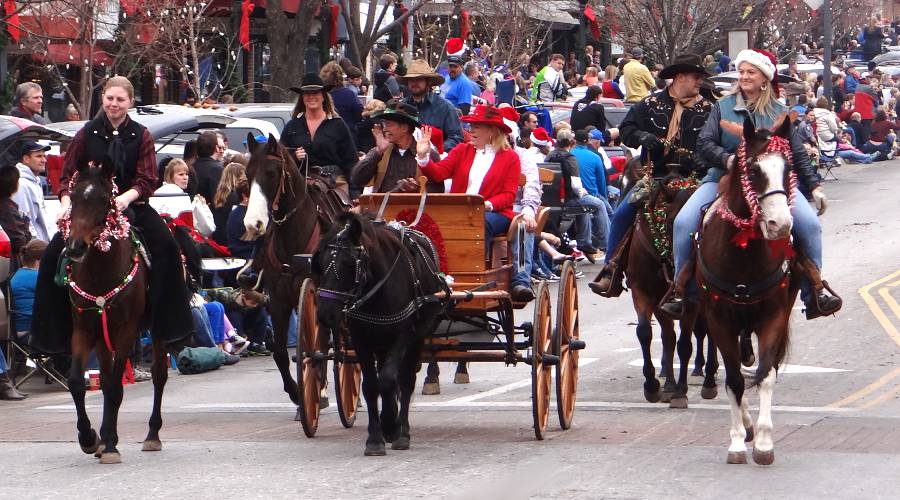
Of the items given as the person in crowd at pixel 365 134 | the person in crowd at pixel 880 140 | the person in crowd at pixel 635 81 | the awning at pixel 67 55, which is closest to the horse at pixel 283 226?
the person in crowd at pixel 365 134

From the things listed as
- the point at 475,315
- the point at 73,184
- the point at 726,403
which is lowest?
the point at 726,403

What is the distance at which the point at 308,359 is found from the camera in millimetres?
11773

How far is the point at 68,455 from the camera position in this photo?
11.1m

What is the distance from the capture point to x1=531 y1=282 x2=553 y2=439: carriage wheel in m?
11.1

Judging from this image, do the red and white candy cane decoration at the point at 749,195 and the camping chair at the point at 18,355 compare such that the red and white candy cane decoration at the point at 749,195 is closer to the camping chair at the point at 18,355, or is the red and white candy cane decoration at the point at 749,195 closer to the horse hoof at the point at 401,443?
the horse hoof at the point at 401,443

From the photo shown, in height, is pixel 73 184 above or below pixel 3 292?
above

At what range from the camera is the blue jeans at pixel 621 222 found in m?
13.8

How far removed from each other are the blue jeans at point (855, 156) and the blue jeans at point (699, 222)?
29.9 m

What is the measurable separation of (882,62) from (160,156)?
A: 48435 mm

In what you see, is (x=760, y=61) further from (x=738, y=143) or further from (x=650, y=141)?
(x=650, y=141)

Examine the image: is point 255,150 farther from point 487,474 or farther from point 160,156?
point 160,156

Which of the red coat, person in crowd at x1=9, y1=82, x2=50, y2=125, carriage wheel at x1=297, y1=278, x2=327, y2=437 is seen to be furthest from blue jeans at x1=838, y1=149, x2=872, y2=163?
carriage wheel at x1=297, y1=278, x2=327, y2=437

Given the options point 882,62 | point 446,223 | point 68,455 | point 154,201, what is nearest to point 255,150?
point 446,223

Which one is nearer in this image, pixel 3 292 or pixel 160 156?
pixel 3 292
